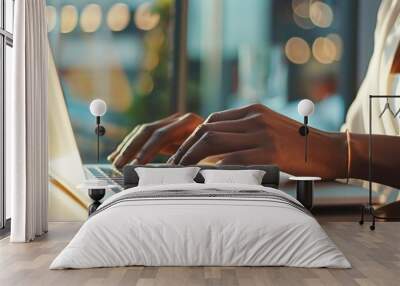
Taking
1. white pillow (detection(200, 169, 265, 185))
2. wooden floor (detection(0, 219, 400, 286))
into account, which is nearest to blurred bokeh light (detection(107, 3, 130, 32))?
white pillow (detection(200, 169, 265, 185))

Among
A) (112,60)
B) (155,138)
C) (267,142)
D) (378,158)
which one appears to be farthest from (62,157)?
(378,158)

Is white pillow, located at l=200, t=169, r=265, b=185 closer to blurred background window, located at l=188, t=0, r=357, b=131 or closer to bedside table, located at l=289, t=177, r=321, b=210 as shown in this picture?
bedside table, located at l=289, t=177, r=321, b=210

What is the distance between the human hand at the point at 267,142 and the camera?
812cm

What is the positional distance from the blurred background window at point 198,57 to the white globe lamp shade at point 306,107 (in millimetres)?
317

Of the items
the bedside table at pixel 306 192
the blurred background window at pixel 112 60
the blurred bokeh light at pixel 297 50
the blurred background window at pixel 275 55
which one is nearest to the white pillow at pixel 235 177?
the bedside table at pixel 306 192

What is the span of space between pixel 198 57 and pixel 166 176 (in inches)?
71.5

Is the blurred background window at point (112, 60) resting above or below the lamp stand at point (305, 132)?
above

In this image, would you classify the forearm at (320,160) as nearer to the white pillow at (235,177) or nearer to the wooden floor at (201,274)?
the white pillow at (235,177)

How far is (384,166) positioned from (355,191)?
1.65 ft

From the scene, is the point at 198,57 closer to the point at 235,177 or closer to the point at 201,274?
the point at 235,177

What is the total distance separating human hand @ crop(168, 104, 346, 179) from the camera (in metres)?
8.12

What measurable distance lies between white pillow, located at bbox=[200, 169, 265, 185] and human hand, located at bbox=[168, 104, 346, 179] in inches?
26.6

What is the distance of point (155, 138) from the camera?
827 cm

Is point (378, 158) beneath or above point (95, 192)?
above
